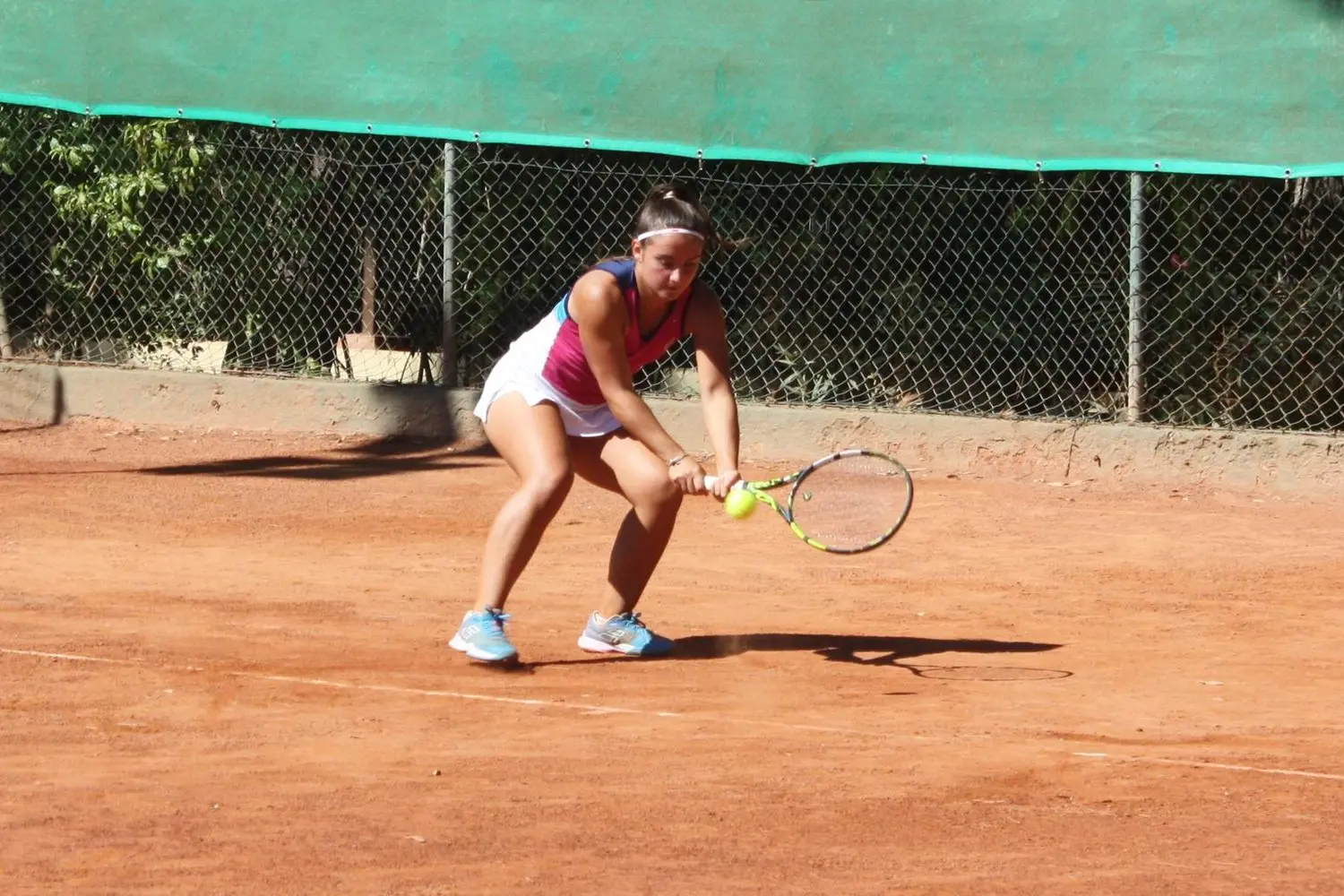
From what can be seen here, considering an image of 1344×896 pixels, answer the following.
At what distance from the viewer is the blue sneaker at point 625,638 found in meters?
6.11

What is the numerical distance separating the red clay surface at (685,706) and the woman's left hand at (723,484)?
1.89ft

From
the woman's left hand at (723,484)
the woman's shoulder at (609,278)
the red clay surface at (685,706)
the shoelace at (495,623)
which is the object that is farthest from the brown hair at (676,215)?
the red clay surface at (685,706)

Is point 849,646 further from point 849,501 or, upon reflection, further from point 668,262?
point 668,262

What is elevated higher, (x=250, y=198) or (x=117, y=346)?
(x=250, y=198)

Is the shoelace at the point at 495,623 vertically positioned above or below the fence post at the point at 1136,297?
below

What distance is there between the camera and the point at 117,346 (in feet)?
38.8

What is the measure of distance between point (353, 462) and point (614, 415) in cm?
478

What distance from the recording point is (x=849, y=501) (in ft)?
19.0

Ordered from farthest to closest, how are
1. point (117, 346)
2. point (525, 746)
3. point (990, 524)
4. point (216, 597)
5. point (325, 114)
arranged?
point (117, 346), point (325, 114), point (990, 524), point (216, 597), point (525, 746)

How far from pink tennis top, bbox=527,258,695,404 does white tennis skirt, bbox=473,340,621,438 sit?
0.02 metres

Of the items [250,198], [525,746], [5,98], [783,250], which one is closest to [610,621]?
[525,746]

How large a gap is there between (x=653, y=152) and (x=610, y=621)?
4714 mm

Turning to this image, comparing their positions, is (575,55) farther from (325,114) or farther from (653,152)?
(325,114)

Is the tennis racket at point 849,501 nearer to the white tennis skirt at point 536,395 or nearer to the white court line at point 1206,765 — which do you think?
the white tennis skirt at point 536,395
